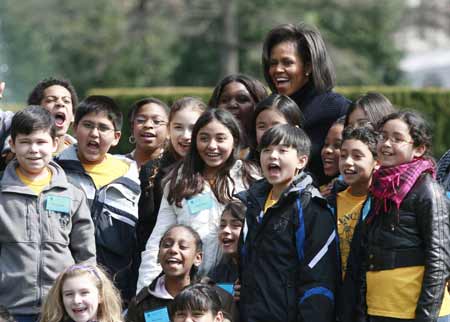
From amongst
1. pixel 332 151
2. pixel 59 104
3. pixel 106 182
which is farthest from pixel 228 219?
pixel 59 104

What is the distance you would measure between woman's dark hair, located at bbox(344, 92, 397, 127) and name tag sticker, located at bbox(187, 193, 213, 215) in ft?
3.24

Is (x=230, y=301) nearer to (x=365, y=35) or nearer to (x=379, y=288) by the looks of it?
(x=379, y=288)

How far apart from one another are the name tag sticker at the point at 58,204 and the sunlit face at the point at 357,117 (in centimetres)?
177

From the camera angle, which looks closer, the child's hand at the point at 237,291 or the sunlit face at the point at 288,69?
the child's hand at the point at 237,291

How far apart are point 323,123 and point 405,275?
145cm

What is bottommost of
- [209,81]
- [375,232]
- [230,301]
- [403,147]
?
[230,301]

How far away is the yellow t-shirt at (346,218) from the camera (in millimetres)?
5059

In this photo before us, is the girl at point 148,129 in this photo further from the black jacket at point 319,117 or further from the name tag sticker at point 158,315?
the name tag sticker at point 158,315

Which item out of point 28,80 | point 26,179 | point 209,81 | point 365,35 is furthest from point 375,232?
point 28,80

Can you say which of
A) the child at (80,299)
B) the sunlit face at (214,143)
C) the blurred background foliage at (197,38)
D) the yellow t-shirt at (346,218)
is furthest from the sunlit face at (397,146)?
the blurred background foliage at (197,38)

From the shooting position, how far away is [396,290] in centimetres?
464

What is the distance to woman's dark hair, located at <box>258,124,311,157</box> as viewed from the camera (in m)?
4.96

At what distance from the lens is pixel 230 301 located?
5082mm

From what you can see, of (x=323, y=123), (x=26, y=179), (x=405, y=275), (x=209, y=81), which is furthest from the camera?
(x=209, y=81)
